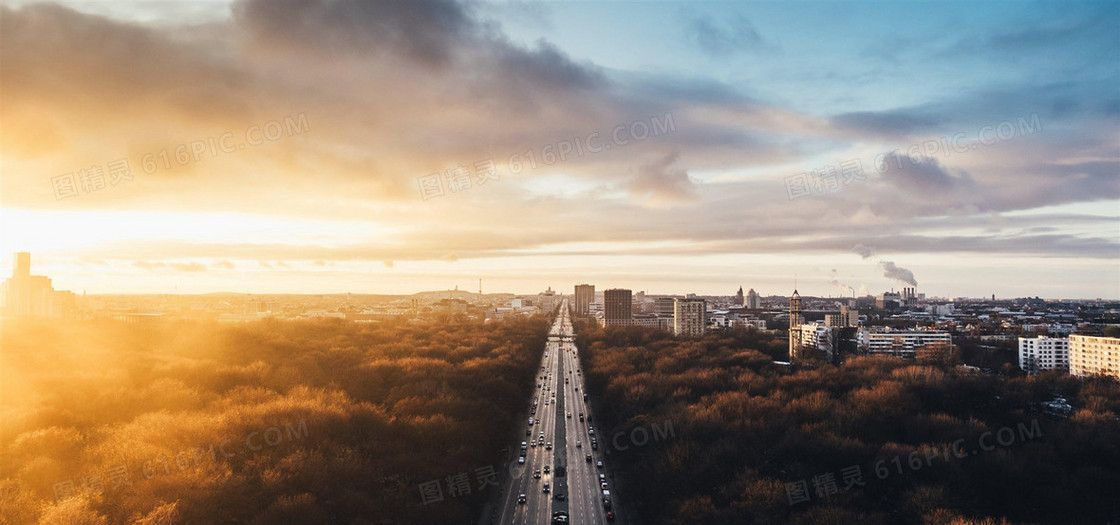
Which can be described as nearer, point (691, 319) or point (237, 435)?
point (237, 435)

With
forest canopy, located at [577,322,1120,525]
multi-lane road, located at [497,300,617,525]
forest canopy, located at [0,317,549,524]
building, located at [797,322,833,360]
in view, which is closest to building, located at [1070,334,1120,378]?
forest canopy, located at [577,322,1120,525]

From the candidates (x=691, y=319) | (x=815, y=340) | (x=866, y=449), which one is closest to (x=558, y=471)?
(x=866, y=449)

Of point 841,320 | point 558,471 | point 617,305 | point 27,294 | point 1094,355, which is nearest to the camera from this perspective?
point 558,471

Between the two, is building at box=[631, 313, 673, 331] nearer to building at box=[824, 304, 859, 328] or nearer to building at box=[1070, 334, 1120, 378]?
building at box=[824, 304, 859, 328]

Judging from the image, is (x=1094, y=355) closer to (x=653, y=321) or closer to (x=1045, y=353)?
(x=1045, y=353)

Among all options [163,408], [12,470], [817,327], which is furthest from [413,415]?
[817,327]

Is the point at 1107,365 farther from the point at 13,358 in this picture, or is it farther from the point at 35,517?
the point at 13,358
